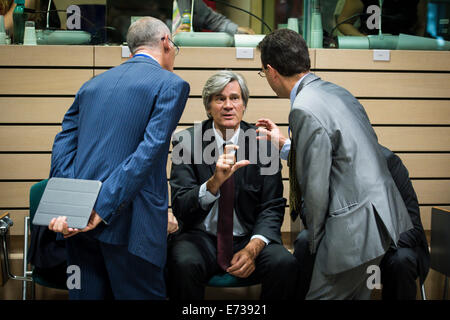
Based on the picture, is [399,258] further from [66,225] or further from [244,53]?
[244,53]

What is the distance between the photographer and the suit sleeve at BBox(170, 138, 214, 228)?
7.98 feet

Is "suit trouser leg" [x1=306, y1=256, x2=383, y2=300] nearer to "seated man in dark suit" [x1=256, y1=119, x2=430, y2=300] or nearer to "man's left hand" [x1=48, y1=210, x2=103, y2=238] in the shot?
"seated man in dark suit" [x1=256, y1=119, x2=430, y2=300]

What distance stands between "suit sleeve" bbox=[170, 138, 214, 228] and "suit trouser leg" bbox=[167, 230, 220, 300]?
0.13 m

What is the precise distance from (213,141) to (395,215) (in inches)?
45.8

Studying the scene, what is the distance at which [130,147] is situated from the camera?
5.88 ft

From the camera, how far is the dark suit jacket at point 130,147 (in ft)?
5.64

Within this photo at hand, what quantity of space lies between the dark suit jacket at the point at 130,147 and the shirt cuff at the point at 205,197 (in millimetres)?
565

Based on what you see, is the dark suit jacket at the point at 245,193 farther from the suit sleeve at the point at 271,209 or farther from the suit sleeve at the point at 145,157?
the suit sleeve at the point at 145,157

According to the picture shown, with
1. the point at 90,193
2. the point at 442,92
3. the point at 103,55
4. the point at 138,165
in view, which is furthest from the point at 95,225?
the point at 442,92

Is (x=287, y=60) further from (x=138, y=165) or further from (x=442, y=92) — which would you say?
(x=442, y=92)

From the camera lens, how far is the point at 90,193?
1.70m

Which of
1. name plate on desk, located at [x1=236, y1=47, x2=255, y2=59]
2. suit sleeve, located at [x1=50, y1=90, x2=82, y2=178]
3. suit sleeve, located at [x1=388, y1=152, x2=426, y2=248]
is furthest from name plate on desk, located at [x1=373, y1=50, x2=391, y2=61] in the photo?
suit sleeve, located at [x1=50, y1=90, x2=82, y2=178]

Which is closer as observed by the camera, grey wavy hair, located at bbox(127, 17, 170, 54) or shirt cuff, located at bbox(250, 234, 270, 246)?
grey wavy hair, located at bbox(127, 17, 170, 54)

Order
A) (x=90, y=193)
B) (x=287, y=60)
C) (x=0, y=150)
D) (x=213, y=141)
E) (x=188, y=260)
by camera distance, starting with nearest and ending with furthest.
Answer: (x=90, y=193)
(x=287, y=60)
(x=188, y=260)
(x=213, y=141)
(x=0, y=150)
